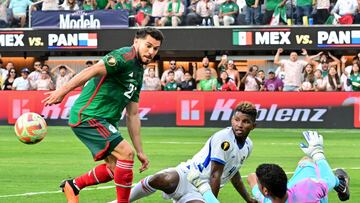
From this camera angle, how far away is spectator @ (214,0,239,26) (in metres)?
34.4

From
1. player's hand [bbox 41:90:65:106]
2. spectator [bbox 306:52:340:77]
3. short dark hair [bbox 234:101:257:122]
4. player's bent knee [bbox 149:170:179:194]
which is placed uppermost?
player's hand [bbox 41:90:65:106]

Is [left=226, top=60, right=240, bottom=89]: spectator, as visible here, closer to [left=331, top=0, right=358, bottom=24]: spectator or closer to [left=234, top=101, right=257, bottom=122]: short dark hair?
[left=331, top=0, right=358, bottom=24]: spectator

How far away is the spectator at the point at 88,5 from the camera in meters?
36.4

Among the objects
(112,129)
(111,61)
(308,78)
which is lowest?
(308,78)

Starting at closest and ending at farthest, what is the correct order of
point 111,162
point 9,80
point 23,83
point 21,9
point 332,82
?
point 111,162, point 332,82, point 23,83, point 9,80, point 21,9

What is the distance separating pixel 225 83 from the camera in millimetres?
31547

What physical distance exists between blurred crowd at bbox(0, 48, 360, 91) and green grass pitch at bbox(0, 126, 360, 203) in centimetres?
172

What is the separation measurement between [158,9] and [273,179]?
27227 mm

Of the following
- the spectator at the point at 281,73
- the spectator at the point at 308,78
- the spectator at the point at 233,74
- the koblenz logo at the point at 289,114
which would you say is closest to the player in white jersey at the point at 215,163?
the koblenz logo at the point at 289,114

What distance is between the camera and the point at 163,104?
31719mm

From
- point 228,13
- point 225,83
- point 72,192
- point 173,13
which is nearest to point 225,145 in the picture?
point 72,192

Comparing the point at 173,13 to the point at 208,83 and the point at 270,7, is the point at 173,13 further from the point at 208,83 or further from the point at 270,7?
the point at 208,83

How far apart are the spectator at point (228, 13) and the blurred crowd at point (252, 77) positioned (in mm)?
1540

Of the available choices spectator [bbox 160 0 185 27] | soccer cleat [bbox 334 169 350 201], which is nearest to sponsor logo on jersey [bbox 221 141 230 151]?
soccer cleat [bbox 334 169 350 201]
